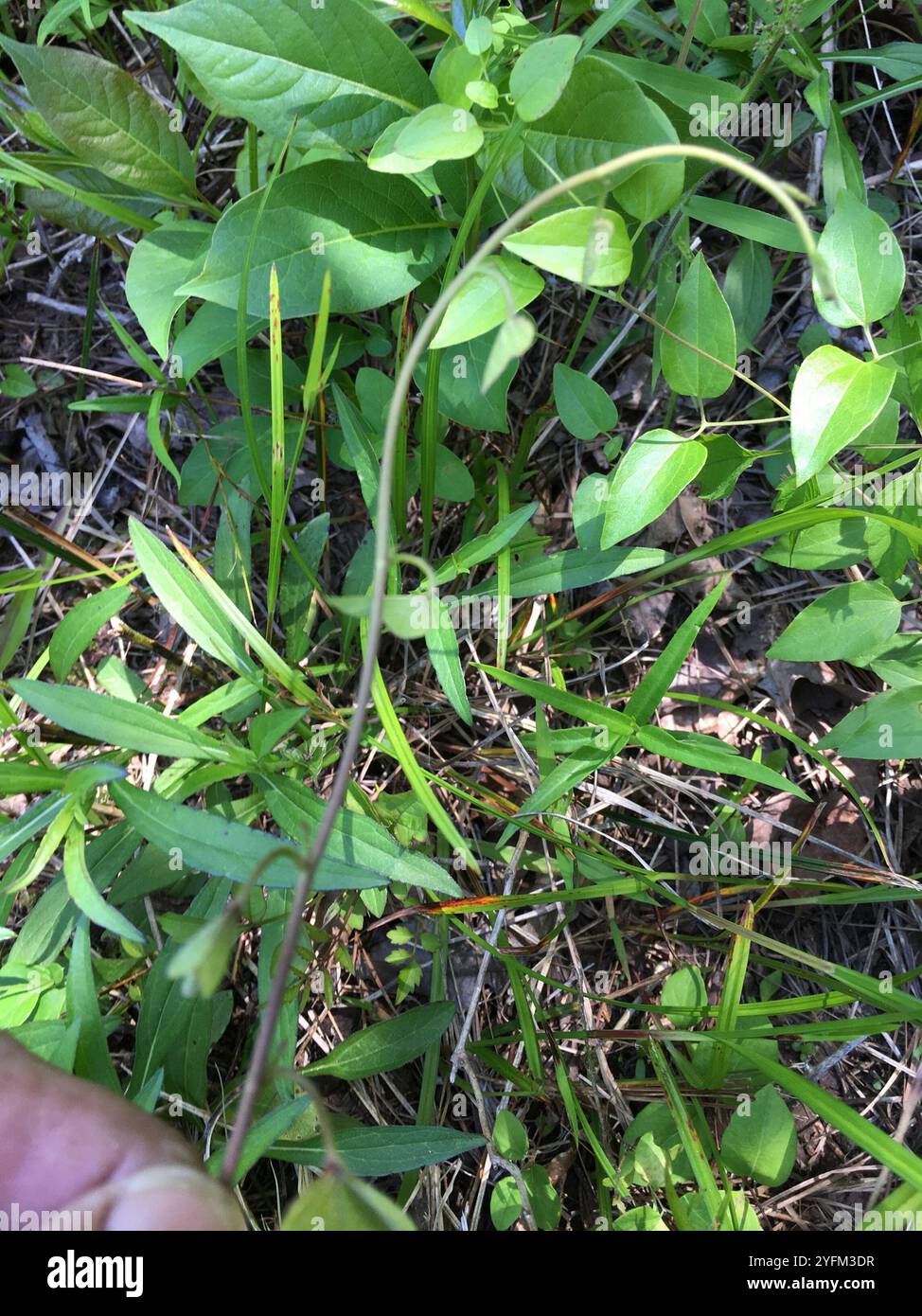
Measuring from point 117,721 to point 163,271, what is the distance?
935 millimetres

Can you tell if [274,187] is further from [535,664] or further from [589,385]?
[535,664]

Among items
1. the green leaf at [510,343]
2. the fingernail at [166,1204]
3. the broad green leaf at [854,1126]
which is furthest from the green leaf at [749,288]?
the fingernail at [166,1204]

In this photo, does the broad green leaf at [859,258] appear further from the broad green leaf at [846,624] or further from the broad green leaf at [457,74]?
the broad green leaf at [457,74]

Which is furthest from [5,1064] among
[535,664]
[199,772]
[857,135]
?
[857,135]

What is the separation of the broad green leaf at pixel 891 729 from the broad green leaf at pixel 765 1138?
64 cm

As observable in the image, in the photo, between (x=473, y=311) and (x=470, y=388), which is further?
(x=470, y=388)

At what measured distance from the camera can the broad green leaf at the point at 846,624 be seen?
1681 mm

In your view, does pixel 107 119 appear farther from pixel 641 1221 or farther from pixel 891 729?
pixel 641 1221

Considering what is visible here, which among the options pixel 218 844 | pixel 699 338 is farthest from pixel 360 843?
pixel 699 338

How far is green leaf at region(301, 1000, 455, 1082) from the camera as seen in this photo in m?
1.72

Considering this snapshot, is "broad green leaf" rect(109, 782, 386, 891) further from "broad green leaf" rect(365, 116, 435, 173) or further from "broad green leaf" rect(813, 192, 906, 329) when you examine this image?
"broad green leaf" rect(813, 192, 906, 329)

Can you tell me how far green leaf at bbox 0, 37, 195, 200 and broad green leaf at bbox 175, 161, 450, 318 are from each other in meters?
0.42

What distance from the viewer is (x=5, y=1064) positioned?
1.39m

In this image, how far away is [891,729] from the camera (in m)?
1.65
